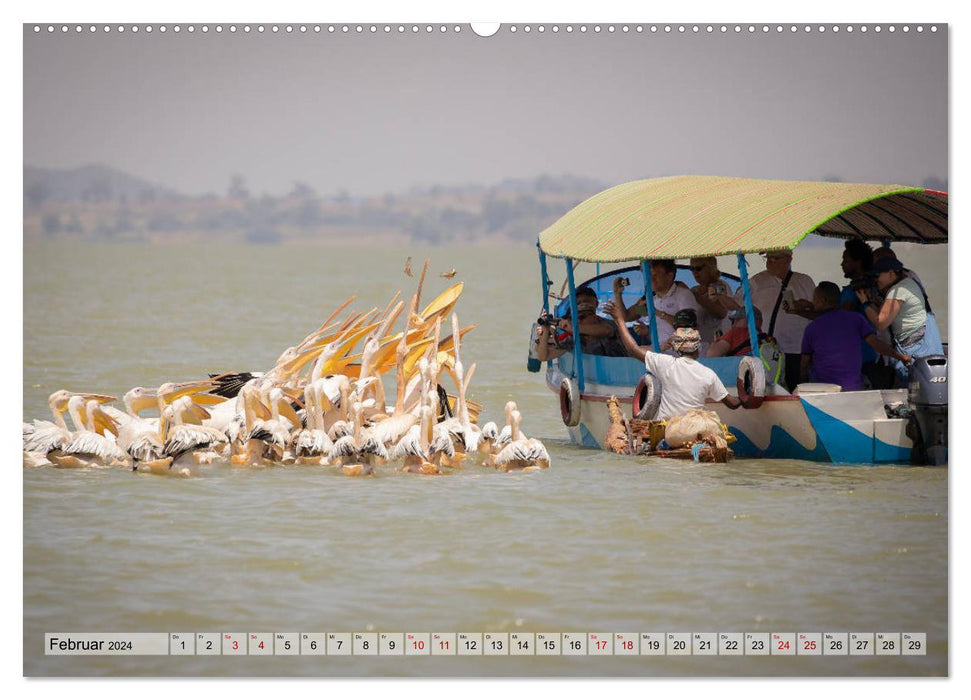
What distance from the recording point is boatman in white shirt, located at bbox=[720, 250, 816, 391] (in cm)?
1388

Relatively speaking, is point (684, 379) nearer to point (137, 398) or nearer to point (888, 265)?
point (888, 265)

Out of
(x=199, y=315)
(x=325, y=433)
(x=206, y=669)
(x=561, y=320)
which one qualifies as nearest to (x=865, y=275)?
(x=561, y=320)

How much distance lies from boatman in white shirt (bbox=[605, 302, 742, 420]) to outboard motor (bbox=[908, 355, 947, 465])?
4.43 feet

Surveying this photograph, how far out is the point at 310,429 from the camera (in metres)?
12.6

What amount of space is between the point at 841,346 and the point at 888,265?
0.79 metres

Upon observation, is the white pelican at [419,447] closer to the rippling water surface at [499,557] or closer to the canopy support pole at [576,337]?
the rippling water surface at [499,557]

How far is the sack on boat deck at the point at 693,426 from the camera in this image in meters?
12.6

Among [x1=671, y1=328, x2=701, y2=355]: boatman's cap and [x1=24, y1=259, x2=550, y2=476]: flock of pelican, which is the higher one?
[x1=671, y1=328, x2=701, y2=355]: boatman's cap

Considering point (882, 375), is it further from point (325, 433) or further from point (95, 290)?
point (95, 290)

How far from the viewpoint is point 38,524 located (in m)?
10.5

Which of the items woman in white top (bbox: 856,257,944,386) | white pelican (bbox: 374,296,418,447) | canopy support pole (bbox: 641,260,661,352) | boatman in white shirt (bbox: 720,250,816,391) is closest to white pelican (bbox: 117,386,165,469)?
white pelican (bbox: 374,296,418,447)

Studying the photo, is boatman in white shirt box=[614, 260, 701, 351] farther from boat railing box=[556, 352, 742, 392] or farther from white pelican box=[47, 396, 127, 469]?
white pelican box=[47, 396, 127, 469]

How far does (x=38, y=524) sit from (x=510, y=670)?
4231 millimetres

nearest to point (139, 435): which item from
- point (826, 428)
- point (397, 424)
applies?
point (397, 424)
